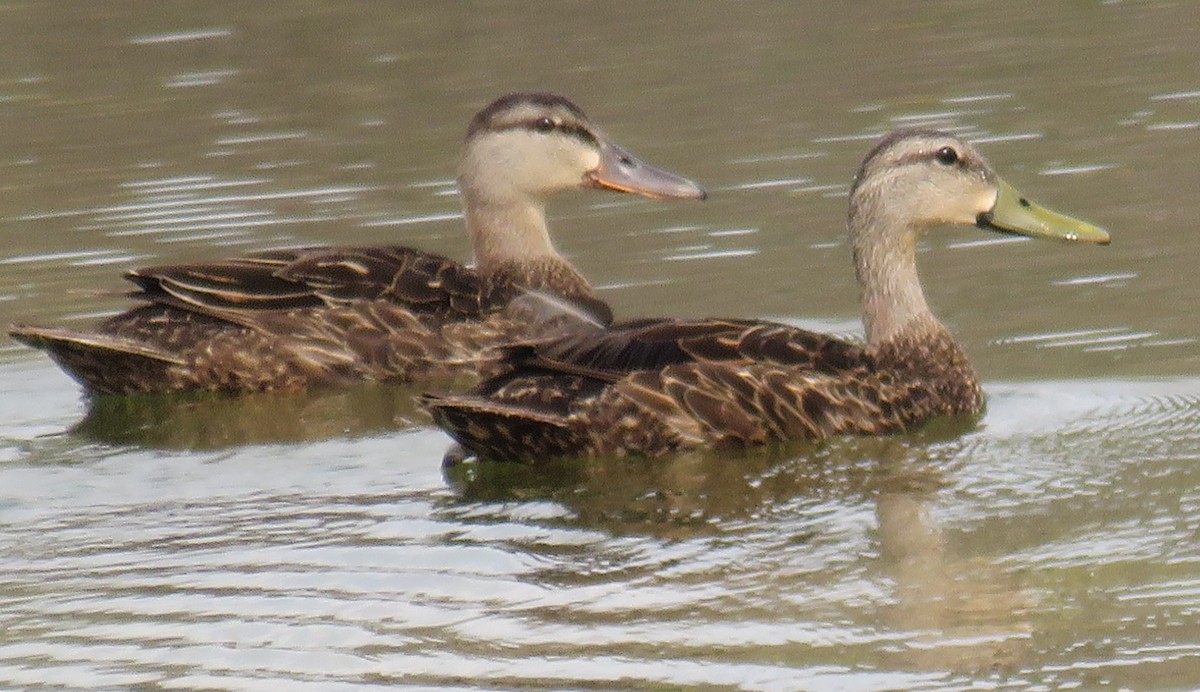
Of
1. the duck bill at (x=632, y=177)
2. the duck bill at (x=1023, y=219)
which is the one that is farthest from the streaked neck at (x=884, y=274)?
the duck bill at (x=632, y=177)

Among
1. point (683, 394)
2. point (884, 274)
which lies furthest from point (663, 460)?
point (884, 274)

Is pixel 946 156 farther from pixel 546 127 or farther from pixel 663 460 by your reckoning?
pixel 546 127

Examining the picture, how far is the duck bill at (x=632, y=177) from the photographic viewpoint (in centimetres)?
1123

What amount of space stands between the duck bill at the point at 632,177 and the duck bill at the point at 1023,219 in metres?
1.89

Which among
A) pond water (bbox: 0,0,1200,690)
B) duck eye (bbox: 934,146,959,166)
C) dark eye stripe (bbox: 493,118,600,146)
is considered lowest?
pond water (bbox: 0,0,1200,690)

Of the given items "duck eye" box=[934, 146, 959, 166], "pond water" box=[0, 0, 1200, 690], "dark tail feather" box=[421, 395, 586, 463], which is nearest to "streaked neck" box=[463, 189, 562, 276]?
"pond water" box=[0, 0, 1200, 690]

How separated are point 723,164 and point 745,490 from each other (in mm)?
5578

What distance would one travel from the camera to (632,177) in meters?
11.3

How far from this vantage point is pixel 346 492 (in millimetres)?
8430

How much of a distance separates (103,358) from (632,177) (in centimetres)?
269

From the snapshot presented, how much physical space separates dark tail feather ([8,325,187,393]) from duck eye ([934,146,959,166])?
10.8 feet

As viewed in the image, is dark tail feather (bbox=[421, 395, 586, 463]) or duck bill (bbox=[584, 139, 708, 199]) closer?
dark tail feather (bbox=[421, 395, 586, 463])

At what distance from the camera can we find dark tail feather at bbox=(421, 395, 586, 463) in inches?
333

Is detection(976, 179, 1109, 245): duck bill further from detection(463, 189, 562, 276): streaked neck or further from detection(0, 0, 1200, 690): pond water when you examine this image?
detection(463, 189, 562, 276): streaked neck
